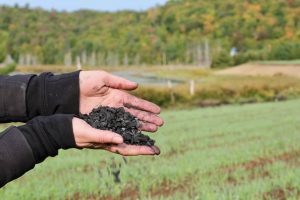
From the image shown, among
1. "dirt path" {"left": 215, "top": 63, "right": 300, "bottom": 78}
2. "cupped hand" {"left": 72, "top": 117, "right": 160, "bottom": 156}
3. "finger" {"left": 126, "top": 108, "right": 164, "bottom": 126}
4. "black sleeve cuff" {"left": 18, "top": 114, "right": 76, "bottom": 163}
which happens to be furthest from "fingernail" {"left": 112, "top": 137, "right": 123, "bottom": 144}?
"dirt path" {"left": 215, "top": 63, "right": 300, "bottom": 78}

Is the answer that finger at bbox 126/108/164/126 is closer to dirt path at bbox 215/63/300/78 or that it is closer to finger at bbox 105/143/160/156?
finger at bbox 105/143/160/156

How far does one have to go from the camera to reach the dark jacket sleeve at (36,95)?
3.33 metres

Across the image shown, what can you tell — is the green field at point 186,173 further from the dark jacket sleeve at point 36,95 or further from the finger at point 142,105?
the dark jacket sleeve at point 36,95

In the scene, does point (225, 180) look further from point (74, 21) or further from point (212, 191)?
point (74, 21)

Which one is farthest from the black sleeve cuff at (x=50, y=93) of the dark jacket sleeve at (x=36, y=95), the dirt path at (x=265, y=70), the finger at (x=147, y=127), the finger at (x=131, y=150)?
the dirt path at (x=265, y=70)

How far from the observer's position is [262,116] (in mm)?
18234

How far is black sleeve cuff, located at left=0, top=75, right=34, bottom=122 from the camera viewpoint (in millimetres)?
3314

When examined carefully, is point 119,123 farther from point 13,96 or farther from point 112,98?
point 13,96

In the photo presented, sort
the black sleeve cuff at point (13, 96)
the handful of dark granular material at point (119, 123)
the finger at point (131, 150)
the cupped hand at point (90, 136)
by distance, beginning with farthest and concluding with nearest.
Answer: the black sleeve cuff at point (13, 96) → the handful of dark granular material at point (119, 123) → the finger at point (131, 150) → the cupped hand at point (90, 136)

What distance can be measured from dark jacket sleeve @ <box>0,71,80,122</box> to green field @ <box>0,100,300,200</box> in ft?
7.68

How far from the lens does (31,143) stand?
2623 mm

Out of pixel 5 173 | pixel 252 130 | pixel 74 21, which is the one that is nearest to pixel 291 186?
pixel 5 173

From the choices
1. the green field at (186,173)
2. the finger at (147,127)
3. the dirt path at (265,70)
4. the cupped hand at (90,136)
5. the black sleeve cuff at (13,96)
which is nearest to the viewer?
the cupped hand at (90,136)

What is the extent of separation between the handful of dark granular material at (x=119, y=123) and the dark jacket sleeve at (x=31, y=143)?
0.45m
